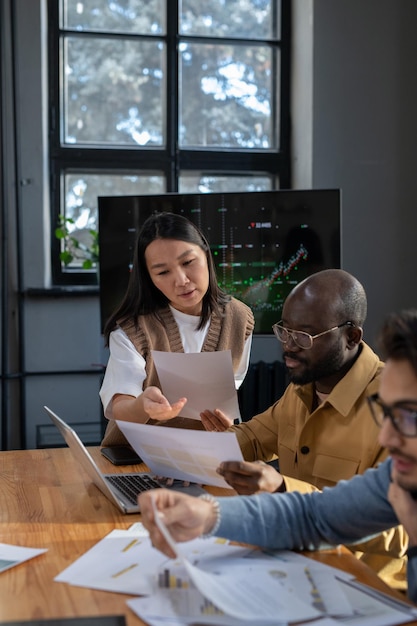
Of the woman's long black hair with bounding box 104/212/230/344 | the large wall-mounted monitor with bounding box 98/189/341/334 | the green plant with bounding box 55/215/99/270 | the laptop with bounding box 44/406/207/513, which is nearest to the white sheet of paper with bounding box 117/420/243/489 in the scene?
the laptop with bounding box 44/406/207/513

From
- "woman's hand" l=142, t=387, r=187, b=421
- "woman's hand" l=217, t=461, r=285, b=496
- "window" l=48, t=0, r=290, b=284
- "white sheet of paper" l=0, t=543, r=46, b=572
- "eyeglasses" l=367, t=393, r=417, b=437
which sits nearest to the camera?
"eyeglasses" l=367, t=393, r=417, b=437

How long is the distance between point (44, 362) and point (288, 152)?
1641 millimetres

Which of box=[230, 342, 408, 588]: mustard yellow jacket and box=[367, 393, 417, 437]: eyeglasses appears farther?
box=[230, 342, 408, 588]: mustard yellow jacket

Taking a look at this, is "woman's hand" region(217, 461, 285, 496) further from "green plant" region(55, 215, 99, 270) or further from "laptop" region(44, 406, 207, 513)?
"green plant" region(55, 215, 99, 270)

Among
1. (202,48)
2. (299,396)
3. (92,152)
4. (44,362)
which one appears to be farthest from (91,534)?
(202,48)

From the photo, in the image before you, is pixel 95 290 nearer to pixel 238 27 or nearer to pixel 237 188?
pixel 237 188

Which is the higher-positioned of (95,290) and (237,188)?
(237,188)

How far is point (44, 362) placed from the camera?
12.5 feet

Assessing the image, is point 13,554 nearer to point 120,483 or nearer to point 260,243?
point 120,483

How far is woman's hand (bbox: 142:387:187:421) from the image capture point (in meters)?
1.68

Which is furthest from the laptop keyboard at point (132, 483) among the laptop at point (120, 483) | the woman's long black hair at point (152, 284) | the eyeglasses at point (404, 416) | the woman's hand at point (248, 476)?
the eyeglasses at point (404, 416)

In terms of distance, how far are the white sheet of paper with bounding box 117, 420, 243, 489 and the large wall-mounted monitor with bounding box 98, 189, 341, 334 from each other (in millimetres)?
1779

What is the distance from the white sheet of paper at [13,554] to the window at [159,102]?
2.65 metres

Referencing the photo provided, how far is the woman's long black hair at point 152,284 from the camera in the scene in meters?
2.12
